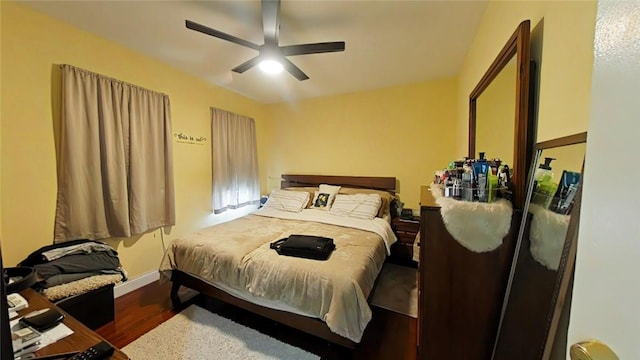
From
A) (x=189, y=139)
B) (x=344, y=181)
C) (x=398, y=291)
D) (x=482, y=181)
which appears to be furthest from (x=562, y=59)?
(x=189, y=139)

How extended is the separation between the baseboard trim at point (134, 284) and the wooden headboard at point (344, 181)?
7.26 ft

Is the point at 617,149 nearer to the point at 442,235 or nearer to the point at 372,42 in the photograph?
the point at 442,235

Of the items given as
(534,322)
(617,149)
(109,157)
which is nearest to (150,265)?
(109,157)

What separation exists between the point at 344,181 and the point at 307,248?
2.05m

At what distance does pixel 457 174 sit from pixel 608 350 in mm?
1125

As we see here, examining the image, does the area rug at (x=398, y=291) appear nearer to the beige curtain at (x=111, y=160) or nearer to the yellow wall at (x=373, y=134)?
the yellow wall at (x=373, y=134)

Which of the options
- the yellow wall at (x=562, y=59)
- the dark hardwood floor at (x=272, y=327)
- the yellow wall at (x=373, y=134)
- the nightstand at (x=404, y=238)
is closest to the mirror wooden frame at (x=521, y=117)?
the yellow wall at (x=562, y=59)

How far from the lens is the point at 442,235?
3.95 feet

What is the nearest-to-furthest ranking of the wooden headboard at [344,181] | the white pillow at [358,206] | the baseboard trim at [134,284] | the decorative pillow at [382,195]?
1. the baseboard trim at [134,284]
2. the white pillow at [358,206]
3. the decorative pillow at [382,195]
4. the wooden headboard at [344,181]

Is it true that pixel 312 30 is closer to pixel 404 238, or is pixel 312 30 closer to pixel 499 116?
pixel 499 116

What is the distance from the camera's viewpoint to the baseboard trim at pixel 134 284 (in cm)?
243

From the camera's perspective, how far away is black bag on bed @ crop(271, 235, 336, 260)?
6.10 feet

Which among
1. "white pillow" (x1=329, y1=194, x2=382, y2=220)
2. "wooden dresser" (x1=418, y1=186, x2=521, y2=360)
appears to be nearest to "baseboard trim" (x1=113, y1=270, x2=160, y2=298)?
"white pillow" (x1=329, y1=194, x2=382, y2=220)

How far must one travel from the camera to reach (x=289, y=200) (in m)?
3.50
